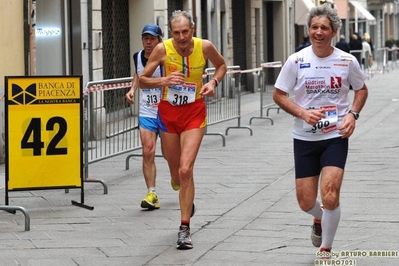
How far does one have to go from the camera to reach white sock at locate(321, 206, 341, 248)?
6.81 m

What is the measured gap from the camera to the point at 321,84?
6906 mm

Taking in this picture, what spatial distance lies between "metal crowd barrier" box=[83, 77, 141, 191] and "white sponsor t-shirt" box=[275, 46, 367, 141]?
457cm

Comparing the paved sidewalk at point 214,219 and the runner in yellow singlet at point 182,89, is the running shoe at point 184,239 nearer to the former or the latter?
the paved sidewalk at point 214,219

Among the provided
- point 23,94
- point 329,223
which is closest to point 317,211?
point 329,223

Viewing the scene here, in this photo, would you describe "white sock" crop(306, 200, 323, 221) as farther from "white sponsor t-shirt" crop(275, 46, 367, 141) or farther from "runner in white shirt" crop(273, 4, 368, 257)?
"white sponsor t-shirt" crop(275, 46, 367, 141)

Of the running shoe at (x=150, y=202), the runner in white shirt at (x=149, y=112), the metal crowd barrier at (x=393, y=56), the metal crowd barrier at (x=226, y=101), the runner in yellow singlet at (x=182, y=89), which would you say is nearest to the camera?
the runner in yellow singlet at (x=182, y=89)

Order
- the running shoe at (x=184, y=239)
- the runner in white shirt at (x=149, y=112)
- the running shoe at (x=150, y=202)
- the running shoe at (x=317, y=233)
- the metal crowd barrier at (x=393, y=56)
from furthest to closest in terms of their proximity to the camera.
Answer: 1. the metal crowd barrier at (x=393, y=56)
2. the runner in white shirt at (x=149, y=112)
3. the running shoe at (x=150, y=202)
4. the running shoe at (x=184, y=239)
5. the running shoe at (x=317, y=233)

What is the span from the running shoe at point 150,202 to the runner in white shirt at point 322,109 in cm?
277

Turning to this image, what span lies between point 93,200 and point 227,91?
7746 millimetres

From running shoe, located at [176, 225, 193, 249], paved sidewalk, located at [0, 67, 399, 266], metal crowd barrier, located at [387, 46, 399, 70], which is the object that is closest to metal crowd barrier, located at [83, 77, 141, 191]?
paved sidewalk, located at [0, 67, 399, 266]

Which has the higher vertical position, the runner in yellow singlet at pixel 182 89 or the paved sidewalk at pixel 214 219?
the runner in yellow singlet at pixel 182 89

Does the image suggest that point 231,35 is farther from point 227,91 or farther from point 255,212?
point 255,212

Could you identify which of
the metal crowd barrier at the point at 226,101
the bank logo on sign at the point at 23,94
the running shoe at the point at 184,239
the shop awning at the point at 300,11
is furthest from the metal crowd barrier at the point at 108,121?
the shop awning at the point at 300,11

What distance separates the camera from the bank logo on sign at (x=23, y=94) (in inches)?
368
